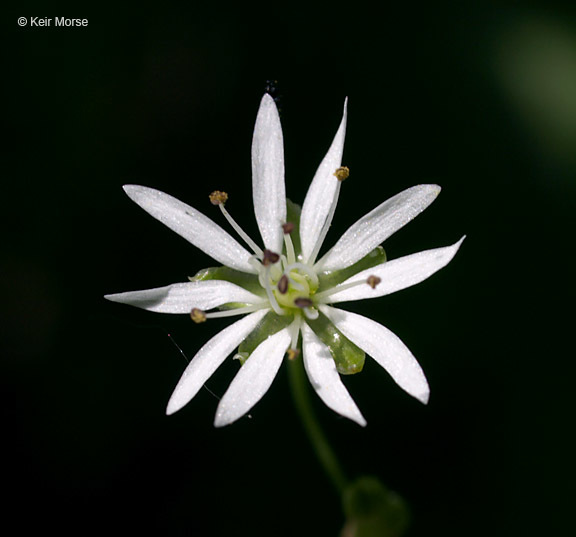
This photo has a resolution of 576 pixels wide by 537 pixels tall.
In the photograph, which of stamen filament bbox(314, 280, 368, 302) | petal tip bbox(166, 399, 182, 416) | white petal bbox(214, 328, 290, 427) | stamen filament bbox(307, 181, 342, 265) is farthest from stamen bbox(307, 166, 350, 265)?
petal tip bbox(166, 399, 182, 416)

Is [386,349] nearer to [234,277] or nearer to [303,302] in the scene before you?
[303,302]

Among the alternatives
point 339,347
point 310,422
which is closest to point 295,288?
point 339,347

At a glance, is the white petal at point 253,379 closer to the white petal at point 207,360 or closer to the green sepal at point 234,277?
the white petal at point 207,360

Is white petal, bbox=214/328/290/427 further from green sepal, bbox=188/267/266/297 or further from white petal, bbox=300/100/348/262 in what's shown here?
white petal, bbox=300/100/348/262

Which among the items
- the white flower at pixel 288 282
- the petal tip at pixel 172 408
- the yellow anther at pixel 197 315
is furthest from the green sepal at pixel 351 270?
the petal tip at pixel 172 408

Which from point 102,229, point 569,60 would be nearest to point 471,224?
point 569,60

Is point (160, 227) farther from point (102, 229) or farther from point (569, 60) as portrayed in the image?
point (569, 60)
